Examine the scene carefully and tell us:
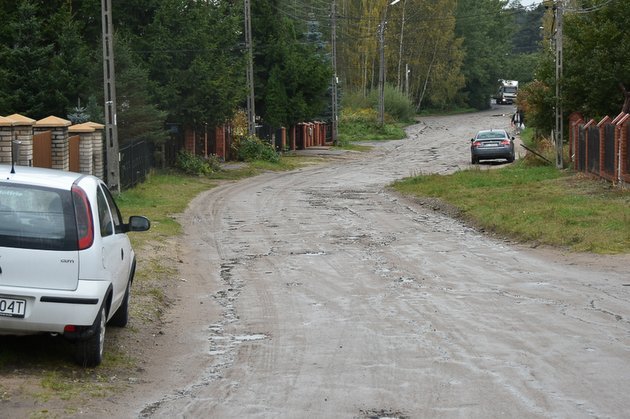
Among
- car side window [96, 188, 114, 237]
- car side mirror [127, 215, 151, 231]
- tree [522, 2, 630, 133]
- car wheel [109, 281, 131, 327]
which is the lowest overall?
car wheel [109, 281, 131, 327]

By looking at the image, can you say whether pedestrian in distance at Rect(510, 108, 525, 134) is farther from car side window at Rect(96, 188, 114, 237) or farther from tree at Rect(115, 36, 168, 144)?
car side window at Rect(96, 188, 114, 237)

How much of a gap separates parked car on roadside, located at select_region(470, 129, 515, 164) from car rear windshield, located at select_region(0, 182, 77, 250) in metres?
40.2

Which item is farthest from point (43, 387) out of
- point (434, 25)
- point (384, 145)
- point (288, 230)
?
point (434, 25)

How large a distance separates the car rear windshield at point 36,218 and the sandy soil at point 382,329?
52.8 inches

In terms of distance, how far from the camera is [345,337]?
1041 centimetres

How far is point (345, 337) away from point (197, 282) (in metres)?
4.91

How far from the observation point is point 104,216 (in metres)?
9.24

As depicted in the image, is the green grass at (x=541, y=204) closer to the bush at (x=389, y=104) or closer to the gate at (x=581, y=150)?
the gate at (x=581, y=150)

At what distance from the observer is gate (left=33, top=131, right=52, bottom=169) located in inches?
895

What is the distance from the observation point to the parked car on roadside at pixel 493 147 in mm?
47250

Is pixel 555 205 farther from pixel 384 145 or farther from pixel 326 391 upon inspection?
pixel 384 145

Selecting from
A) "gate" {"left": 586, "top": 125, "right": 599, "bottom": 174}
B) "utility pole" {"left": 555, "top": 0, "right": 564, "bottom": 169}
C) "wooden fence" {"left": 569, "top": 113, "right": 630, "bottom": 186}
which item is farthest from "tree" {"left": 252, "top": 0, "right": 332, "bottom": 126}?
"gate" {"left": 586, "top": 125, "right": 599, "bottom": 174}

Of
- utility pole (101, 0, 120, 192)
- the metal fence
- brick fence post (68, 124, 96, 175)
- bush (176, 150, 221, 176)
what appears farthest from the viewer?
bush (176, 150, 221, 176)

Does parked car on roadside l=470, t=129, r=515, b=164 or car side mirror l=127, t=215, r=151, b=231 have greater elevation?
car side mirror l=127, t=215, r=151, b=231
